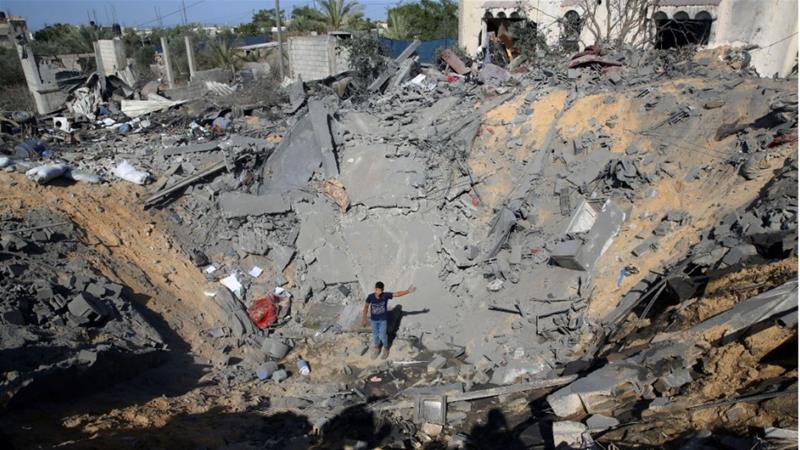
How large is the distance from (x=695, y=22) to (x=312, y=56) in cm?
1242

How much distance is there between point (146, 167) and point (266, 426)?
7.11m

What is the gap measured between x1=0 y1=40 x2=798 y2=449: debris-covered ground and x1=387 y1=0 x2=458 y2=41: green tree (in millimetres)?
20333

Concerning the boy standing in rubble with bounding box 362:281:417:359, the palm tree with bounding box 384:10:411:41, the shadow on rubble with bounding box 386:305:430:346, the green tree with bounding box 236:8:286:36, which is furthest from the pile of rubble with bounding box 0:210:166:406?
the green tree with bounding box 236:8:286:36

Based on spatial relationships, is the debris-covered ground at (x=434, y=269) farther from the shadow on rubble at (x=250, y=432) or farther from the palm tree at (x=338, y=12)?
the palm tree at (x=338, y=12)

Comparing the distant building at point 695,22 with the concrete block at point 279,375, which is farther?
the distant building at point 695,22

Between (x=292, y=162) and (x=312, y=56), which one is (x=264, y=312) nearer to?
(x=292, y=162)

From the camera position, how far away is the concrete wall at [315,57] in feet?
59.2

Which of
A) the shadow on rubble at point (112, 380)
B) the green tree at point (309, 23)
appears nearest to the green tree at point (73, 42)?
the green tree at point (309, 23)

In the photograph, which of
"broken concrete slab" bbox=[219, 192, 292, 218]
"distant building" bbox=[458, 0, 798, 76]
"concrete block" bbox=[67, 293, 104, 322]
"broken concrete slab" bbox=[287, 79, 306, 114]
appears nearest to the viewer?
"concrete block" bbox=[67, 293, 104, 322]

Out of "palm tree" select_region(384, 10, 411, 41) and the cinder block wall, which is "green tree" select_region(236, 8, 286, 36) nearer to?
"palm tree" select_region(384, 10, 411, 41)

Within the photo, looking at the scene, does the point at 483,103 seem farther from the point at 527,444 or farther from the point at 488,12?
the point at 488,12

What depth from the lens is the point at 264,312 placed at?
8578 millimetres

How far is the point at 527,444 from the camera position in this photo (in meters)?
4.80

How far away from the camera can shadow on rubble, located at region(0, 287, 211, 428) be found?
17.4ft
